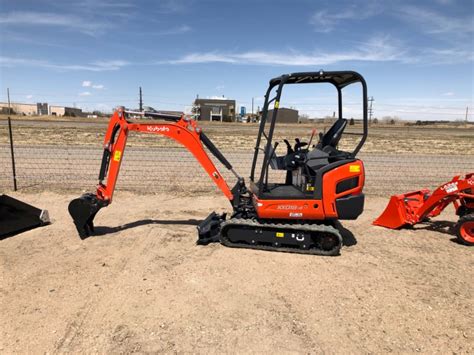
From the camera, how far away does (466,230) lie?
5816mm

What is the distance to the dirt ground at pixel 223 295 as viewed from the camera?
11.0ft

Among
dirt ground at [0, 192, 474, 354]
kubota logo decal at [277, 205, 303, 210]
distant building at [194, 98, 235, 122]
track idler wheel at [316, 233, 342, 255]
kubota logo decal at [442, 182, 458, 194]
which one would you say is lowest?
dirt ground at [0, 192, 474, 354]

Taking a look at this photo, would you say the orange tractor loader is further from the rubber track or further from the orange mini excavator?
the rubber track

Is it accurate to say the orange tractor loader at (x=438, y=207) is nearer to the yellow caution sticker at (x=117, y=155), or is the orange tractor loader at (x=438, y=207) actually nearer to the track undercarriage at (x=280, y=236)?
the track undercarriage at (x=280, y=236)

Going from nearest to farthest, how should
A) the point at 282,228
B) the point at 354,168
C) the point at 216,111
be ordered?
→ 1. the point at 354,168
2. the point at 282,228
3. the point at 216,111

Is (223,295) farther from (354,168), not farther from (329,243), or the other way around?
(354,168)

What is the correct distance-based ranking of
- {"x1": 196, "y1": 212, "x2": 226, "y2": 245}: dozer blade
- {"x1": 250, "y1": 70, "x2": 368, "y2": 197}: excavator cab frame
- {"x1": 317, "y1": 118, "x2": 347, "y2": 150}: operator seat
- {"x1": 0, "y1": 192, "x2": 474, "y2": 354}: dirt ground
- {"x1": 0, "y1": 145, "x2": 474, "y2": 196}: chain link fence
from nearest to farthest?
1. {"x1": 0, "y1": 192, "x2": 474, "y2": 354}: dirt ground
2. {"x1": 250, "y1": 70, "x2": 368, "y2": 197}: excavator cab frame
3. {"x1": 317, "y1": 118, "x2": 347, "y2": 150}: operator seat
4. {"x1": 196, "y1": 212, "x2": 226, "y2": 245}: dozer blade
5. {"x1": 0, "y1": 145, "x2": 474, "y2": 196}: chain link fence

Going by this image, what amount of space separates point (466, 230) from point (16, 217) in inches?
299

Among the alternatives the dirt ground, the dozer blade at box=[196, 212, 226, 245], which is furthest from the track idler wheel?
the dozer blade at box=[196, 212, 226, 245]

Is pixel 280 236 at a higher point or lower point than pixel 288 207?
lower

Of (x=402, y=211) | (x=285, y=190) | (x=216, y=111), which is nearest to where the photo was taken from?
(x=285, y=190)

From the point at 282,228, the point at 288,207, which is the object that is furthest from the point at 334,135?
the point at 282,228

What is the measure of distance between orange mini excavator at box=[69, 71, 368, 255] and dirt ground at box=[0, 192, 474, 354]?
0.27 meters

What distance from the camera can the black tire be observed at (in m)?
5.76
